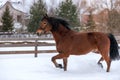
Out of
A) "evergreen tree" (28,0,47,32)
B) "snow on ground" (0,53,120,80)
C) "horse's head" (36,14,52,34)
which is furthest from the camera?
"evergreen tree" (28,0,47,32)

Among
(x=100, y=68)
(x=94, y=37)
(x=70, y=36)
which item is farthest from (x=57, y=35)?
(x=100, y=68)

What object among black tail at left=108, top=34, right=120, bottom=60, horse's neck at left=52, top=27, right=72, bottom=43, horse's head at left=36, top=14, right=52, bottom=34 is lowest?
black tail at left=108, top=34, right=120, bottom=60

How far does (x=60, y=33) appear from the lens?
7957 mm

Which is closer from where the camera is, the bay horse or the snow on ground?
the snow on ground

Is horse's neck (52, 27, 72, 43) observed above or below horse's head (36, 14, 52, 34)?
below

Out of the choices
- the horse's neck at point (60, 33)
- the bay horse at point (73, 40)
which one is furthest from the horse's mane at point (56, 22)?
the horse's neck at point (60, 33)

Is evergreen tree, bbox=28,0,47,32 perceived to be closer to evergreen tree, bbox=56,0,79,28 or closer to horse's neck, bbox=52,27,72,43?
evergreen tree, bbox=56,0,79,28

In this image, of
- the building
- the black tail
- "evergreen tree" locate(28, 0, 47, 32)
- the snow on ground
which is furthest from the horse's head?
the building

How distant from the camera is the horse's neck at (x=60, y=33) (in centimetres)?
791

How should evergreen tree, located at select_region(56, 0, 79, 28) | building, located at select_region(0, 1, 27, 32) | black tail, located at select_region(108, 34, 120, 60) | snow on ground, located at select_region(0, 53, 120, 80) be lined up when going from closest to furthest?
snow on ground, located at select_region(0, 53, 120, 80), black tail, located at select_region(108, 34, 120, 60), evergreen tree, located at select_region(56, 0, 79, 28), building, located at select_region(0, 1, 27, 32)

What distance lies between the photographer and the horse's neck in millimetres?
7906

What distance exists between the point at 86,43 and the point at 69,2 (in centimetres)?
2893

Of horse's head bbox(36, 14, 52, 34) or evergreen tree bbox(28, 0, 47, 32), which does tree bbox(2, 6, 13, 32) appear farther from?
horse's head bbox(36, 14, 52, 34)

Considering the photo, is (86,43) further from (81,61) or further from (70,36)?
(81,61)
